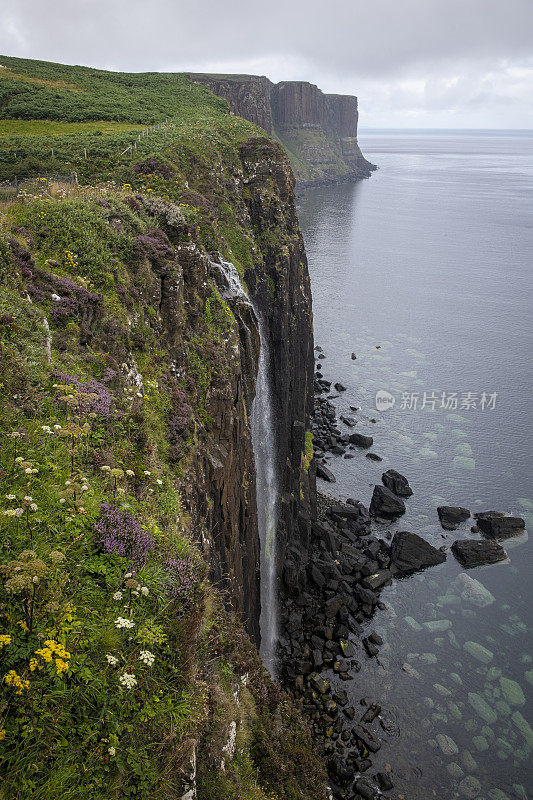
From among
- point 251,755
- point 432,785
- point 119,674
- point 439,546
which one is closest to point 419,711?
point 432,785

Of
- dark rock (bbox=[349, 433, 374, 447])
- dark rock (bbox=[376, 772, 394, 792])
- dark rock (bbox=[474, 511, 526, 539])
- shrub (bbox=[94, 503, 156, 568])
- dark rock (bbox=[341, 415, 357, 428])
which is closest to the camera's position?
shrub (bbox=[94, 503, 156, 568])

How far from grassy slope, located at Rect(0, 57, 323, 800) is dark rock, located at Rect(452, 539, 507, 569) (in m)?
28.9

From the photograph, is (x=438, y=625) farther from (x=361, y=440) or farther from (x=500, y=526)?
(x=361, y=440)

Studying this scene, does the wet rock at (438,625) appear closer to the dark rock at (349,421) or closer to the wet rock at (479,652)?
the wet rock at (479,652)

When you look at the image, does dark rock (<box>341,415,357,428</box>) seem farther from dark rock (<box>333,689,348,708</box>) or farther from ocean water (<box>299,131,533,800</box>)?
dark rock (<box>333,689,348,708</box>)

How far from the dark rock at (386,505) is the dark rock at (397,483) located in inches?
58.5

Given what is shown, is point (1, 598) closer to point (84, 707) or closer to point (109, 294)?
point (84, 707)

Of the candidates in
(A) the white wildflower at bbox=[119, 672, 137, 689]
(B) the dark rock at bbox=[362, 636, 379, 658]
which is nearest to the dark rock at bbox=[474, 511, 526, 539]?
(B) the dark rock at bbox=[362, 636, 379, 658]

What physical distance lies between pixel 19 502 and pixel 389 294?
339 ft

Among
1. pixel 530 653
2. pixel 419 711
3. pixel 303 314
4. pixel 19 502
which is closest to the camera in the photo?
pixel 19 502

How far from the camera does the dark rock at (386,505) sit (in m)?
49.3

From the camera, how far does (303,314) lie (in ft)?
166

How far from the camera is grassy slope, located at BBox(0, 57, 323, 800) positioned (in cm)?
807

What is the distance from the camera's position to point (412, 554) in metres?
43.7
